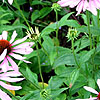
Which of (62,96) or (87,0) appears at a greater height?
(87,0)

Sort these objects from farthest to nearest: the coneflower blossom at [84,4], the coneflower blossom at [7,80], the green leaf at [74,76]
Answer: the green leaf at [74,76] < the coneflower blossom at [84,4] < the coneflower blossom at [7,80]

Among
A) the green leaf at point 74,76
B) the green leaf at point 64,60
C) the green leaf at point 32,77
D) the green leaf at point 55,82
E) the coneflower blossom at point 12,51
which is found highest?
the coneflower blossom at point 12,51

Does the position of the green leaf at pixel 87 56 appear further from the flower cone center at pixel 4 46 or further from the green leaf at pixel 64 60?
the flower cone center at pixel 4 46

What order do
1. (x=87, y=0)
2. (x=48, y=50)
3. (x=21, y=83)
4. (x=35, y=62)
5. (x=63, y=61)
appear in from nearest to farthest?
(x=87, y=0) → (x=63, y=61) → (x=48, y=50) → (x=21, y=83) → (x=35, y=62)

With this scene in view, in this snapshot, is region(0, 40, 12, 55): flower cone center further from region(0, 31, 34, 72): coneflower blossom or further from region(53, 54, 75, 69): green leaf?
region(53, 54, 75, 69): green leaf

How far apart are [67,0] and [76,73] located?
1.02ft

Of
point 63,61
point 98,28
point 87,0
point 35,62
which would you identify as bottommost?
point 35,62

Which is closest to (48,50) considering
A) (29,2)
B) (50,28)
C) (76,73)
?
(50,28)

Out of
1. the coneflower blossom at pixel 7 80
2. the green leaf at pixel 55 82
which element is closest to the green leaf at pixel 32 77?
the green leaf at pixel 55 82

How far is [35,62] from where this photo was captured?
157cm

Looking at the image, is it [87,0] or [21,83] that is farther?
[21,83]

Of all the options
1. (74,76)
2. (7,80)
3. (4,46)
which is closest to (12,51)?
(4,46)

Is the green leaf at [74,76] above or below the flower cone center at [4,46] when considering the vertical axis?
below

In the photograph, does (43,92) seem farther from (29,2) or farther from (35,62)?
(29,2)
